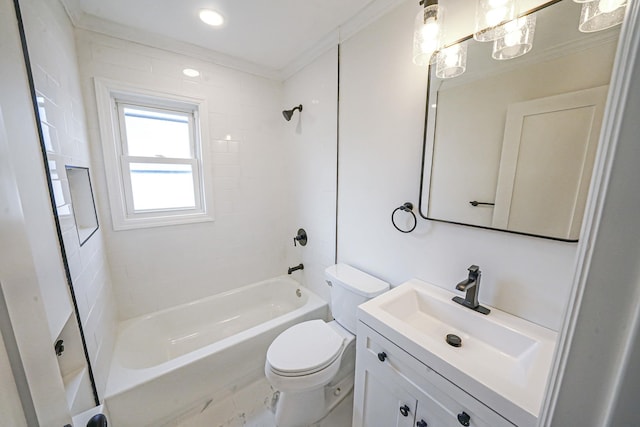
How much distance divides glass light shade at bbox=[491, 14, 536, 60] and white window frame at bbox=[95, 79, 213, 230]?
1.94 m

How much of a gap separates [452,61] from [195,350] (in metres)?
2.44

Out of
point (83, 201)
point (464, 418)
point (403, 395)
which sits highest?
point (83, 201)

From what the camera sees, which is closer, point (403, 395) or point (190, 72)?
point (403, 395)

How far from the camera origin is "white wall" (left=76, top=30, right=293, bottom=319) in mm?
1599

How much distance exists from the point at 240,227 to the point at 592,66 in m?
2.30

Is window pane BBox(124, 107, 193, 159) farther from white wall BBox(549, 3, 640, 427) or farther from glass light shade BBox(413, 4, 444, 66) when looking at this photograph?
white wall BBox(549, 3, 640, 427)

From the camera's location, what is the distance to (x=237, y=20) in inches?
57.7

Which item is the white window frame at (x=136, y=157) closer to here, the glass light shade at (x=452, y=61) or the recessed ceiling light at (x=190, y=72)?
the recessed ceiling light at (x=190, y=72)

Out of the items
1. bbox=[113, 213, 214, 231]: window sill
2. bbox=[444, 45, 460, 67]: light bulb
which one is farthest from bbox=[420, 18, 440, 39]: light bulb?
bbox=[113, 213, 214, 231]: window sill

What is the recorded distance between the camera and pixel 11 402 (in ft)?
0.92

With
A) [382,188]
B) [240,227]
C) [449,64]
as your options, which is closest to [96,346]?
[240,227]

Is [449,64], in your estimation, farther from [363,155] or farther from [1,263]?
[1,263]

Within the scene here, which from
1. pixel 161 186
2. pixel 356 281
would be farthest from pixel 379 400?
pixel 161 186

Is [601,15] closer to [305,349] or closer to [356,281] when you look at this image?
[356,281]
